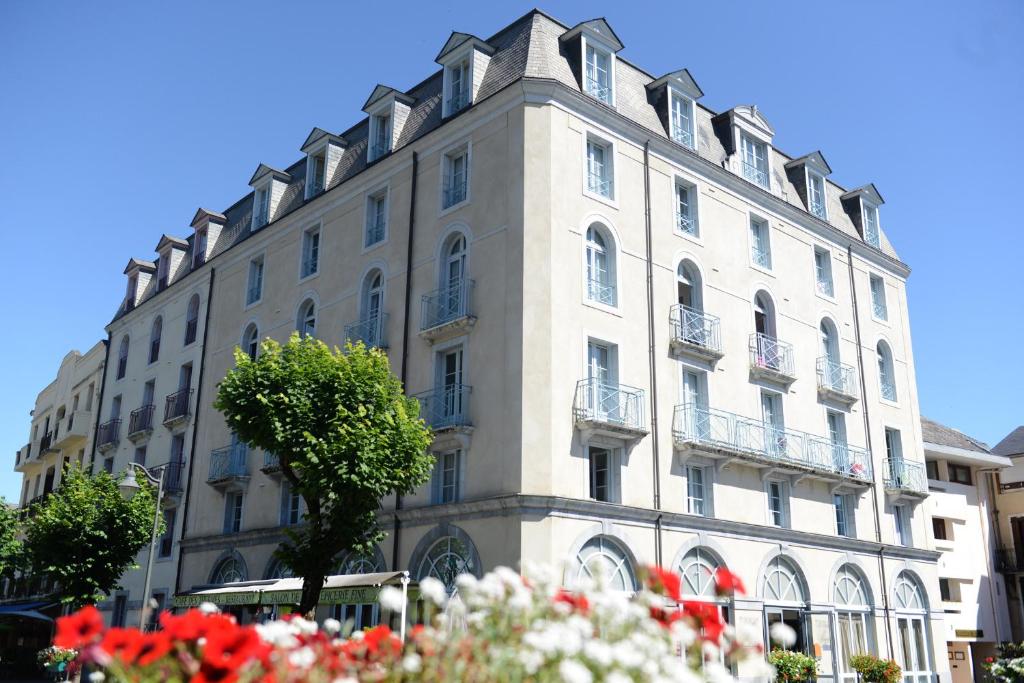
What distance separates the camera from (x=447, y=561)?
22.4 m

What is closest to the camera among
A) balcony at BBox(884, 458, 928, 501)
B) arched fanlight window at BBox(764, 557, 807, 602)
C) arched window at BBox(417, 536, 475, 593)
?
arched window at BBox(417, 536, 475, 593)

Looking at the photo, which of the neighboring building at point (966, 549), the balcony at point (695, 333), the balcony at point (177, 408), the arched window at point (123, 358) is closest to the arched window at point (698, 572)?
the balcony at point (695, 333)

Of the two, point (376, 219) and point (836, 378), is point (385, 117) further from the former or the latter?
point (836, 378)

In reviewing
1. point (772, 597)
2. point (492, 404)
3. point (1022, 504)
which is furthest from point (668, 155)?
point (1022, 504)

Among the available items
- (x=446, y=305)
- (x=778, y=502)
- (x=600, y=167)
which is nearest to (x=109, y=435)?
(x=446, y=305)

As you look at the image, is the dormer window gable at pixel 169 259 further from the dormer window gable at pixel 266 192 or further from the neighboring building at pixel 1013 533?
the neighboring building at pixel 1013 533

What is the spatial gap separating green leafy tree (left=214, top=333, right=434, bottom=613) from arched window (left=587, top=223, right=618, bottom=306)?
19.7 ft

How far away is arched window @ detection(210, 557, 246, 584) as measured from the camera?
2973 centimetres

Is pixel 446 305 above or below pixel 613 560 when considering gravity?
above

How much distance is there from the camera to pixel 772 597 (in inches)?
1017

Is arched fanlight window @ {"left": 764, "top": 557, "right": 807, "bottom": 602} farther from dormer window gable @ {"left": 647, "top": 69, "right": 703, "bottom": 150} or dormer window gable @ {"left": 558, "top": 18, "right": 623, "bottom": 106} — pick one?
dormer window gable @ {"left": 558, "top": 18, "right": 623, "bottom": 106}

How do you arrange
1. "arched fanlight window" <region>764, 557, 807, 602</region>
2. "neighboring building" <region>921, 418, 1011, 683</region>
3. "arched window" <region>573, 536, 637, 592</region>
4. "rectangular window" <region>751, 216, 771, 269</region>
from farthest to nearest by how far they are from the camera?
"neighboring building" <region>921, 418, 1011, 683</region> → "rectangular window" <region>751, 216, 771, 269</region> → "arched fanlight window" <region>764, 557, 807, 602</region> → "arched window" <region>573, 536, 637, 592</region>

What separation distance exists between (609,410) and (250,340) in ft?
51.0

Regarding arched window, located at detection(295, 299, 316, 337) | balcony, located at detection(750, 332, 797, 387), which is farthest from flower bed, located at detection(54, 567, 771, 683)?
arched window, located at detection(295, 299, 316, 337)
